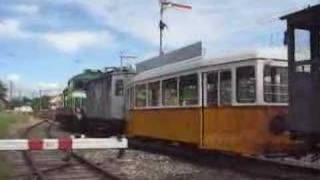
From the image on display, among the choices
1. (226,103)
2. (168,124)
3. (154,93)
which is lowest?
(168,124)

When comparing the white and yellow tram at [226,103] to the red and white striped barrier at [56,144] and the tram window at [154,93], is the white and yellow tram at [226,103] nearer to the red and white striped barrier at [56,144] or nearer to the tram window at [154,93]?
the tram window at [154,93]

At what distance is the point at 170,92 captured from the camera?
18969 millimetres

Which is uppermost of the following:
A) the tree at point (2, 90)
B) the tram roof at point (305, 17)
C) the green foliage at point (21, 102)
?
the tree at point (2, 90)

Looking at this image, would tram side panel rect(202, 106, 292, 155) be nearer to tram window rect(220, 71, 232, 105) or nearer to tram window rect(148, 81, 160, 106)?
tram window rect(220, 71, 232, 105)

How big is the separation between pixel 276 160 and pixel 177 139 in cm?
293

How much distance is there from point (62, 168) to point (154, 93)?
15.3 feet

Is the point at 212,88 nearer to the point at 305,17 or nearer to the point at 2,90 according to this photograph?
the point at 305,17

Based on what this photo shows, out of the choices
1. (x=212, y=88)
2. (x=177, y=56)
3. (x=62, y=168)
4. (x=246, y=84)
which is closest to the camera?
(x=246, y=84)

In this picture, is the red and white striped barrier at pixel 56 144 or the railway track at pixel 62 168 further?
the red and white striped barrier at pixel 56 144

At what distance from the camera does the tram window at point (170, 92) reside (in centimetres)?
1853

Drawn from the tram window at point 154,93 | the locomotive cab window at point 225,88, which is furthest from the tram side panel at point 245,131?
the tram window at point 154,93

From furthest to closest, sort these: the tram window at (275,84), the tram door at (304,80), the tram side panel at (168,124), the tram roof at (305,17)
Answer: the tram side panel at (168,124), the tram window at (275,84), the tram roof at (305,17), the tram door at (304,80)

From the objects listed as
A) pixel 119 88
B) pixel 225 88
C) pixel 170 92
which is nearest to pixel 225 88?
pixel 225 88

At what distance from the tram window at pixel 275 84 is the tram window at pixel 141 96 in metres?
7.12
